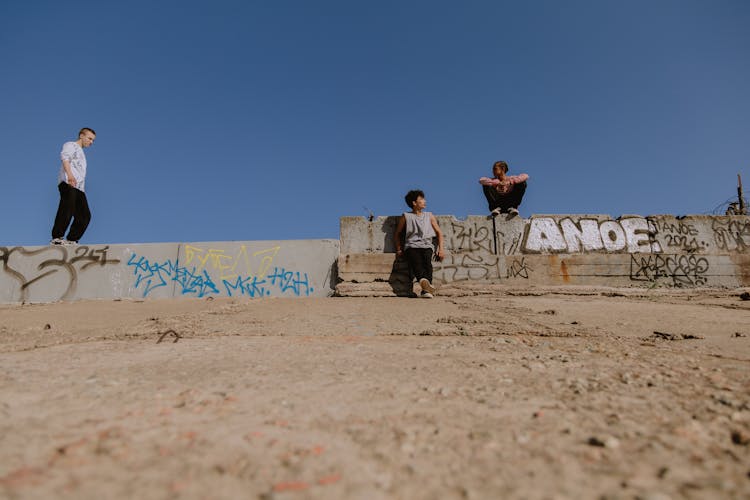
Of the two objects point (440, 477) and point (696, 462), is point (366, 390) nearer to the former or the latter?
point (440, 477)

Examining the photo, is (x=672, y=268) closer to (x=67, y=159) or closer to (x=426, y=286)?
(x=426, y=286)

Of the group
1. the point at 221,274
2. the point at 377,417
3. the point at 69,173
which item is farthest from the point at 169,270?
the point at 377,417

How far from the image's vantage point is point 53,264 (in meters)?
5.73

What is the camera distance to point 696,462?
0.90 metres

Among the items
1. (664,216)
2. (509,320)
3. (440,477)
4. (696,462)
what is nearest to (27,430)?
(440,477)

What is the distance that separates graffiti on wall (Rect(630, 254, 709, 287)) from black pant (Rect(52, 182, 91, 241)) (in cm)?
848

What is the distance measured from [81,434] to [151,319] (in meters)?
2.91

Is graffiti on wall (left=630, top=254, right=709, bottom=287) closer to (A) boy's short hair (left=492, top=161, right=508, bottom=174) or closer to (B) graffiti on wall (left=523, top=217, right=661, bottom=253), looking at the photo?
(B) graffiti on wall (left=523, top=217, right=661, bottom=253)

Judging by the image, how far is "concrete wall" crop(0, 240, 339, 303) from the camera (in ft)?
18.7

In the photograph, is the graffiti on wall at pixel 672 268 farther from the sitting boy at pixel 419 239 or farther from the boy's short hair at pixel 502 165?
the sitting boy at pixel 419 239

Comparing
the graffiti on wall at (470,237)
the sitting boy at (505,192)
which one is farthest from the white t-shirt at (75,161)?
the sitting boy at (505,192)

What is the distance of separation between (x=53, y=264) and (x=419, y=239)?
17.9ft

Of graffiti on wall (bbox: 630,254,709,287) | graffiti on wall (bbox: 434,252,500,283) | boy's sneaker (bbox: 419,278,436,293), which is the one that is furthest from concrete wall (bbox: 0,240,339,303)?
graffiti on wall (bbox: 630,254,709,287)

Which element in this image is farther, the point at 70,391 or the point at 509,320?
the point at 509,320
